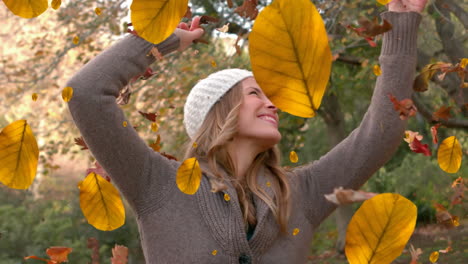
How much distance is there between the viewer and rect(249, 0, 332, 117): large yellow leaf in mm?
660

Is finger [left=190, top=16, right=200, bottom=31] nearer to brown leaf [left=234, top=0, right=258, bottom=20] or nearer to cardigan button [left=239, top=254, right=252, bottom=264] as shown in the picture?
brown leaf [left=234, top=0, right=258, bottom=20]

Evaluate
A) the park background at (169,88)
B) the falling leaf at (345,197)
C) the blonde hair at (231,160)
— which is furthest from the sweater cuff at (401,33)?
the park background at (169,88)

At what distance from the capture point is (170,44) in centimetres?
140

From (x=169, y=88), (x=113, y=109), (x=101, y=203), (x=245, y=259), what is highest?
(x=101, y=203)

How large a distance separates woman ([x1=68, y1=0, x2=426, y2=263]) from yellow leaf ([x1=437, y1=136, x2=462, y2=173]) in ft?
1.26

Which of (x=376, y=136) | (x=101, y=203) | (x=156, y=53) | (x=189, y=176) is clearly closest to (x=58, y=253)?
(x=101, y=203)

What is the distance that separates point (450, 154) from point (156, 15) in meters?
0.63

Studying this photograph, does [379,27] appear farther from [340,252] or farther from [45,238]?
[340,252]

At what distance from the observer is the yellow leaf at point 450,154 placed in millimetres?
997

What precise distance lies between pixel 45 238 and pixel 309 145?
6419 mm

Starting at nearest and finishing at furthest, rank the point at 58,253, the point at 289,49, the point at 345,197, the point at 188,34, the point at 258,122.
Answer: the point at 345,197 < the point at 289,49 < the point at 58,253 < the point at 188,34 < the point at 258,122

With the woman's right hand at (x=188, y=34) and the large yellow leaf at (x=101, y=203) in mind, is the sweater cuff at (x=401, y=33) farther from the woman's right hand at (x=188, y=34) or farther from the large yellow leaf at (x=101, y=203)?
the large yellow leaf at (x=101, y=203)

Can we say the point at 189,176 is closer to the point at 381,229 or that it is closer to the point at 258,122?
the point at 381,229

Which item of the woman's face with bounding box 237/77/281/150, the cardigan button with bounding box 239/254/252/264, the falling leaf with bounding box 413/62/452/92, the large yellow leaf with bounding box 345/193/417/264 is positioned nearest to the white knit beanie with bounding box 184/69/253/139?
the woman's face with bounding box 237/77/281/150
